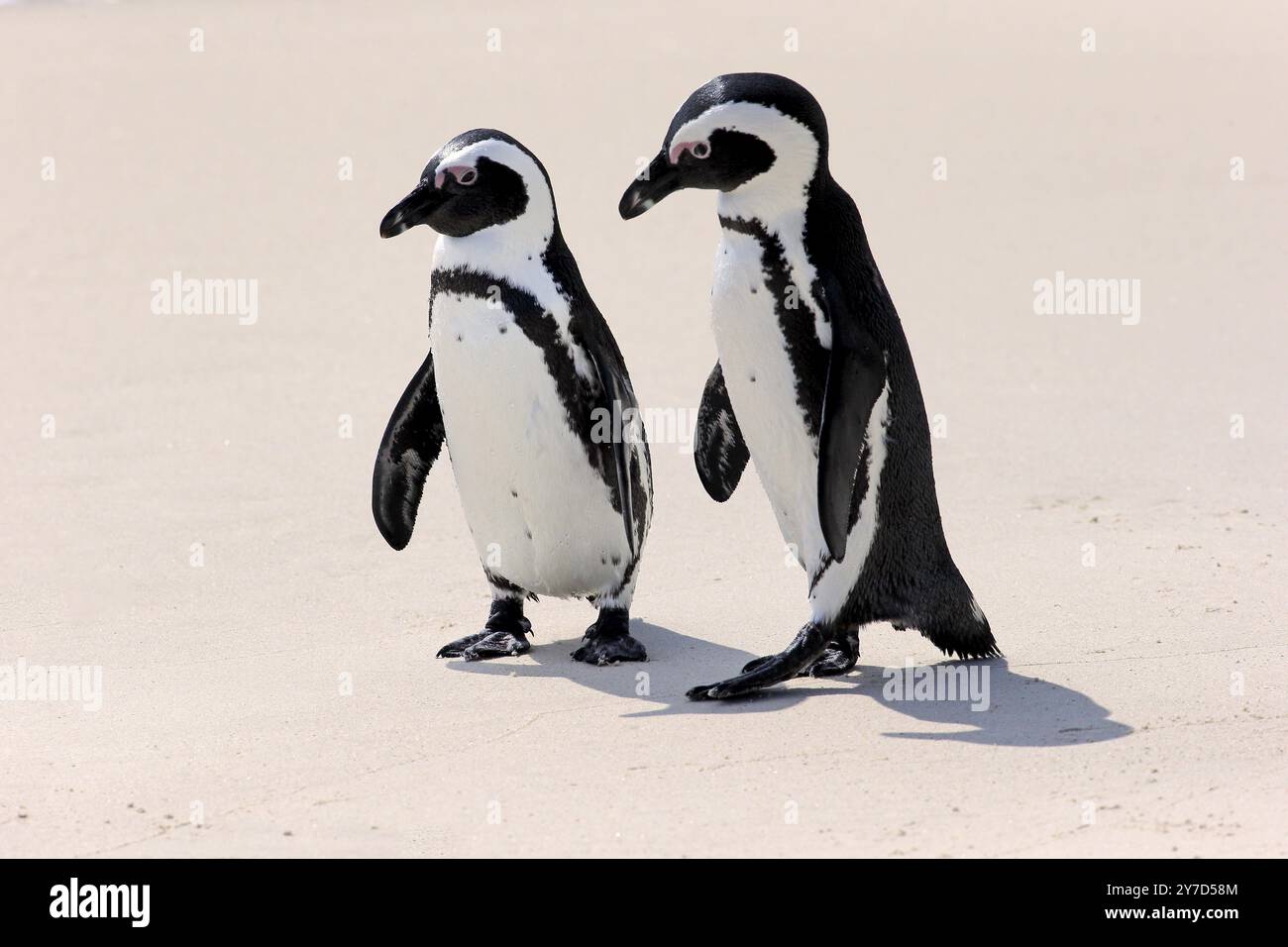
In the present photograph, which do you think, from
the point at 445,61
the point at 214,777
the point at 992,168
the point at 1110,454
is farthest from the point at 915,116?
the point at 214,777

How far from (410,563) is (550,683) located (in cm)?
Result: 162

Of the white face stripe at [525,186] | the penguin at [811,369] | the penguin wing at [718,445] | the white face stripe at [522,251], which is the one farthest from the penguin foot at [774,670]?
the white face stripe at [525,186]

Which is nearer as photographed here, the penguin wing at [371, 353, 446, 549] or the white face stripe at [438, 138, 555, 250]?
the white face stripe at [438, 138, 555, 250]

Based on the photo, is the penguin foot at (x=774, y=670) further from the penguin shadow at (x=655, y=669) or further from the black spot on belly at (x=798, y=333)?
the black spot on belly at (x=798, y=333)

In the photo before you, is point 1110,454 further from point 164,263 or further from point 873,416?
point 164,263

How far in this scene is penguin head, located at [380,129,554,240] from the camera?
4.51 m

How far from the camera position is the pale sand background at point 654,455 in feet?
11.7

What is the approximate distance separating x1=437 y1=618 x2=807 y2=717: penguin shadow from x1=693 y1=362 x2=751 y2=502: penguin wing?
43 cm
